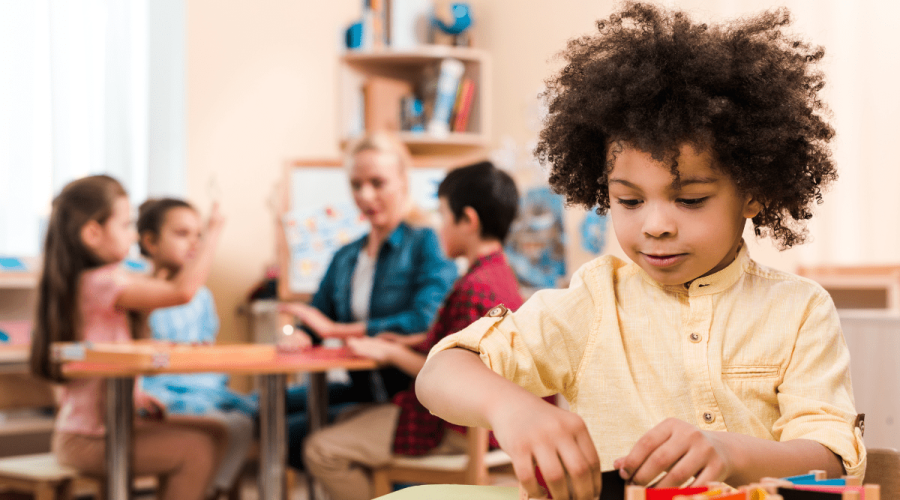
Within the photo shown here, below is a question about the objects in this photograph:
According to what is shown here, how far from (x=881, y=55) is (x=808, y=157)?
1988 mm

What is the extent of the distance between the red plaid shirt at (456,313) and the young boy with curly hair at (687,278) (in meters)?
1.01

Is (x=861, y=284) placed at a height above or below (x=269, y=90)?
below

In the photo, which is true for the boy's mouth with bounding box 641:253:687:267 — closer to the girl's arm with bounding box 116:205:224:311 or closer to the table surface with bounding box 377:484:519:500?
the table surface with bounding box 377:484:519:500

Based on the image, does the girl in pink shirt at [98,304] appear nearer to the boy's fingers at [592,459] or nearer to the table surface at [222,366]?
the table surface at [222,366]

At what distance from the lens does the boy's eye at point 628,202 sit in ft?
2.29

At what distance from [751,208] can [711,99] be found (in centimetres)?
13

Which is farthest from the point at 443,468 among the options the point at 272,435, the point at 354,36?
the point at 354,36

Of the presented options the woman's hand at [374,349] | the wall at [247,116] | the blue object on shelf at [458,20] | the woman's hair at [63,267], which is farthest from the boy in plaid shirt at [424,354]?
the wall at [247,116]

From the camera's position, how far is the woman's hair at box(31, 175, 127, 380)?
2156 millimetres

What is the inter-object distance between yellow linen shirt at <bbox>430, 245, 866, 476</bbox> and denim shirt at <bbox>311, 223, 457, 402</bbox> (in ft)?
4.88

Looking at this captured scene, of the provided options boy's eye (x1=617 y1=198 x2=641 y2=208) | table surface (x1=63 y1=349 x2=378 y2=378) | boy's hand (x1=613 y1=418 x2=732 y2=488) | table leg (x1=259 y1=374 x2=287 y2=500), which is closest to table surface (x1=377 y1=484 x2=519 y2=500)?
boy's hand (x1=613 y1=418 x2=732 y2=488)

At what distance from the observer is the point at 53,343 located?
215 centimetres

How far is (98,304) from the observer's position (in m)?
2.18

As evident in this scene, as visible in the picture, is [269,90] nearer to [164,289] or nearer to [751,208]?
[164,289]
